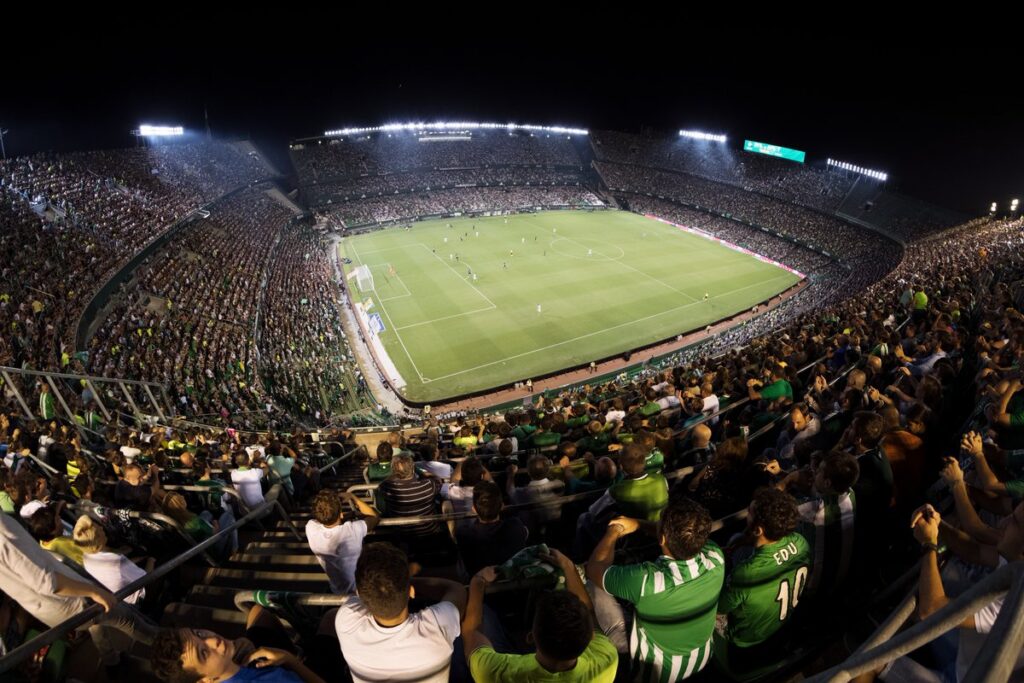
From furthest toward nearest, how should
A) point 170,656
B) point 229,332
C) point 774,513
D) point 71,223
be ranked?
point 71,223, point 229,332, point 774,513, point 170,656

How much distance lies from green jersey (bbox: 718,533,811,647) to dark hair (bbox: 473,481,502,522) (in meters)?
1.83

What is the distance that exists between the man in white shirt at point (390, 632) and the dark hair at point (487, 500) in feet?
4.20

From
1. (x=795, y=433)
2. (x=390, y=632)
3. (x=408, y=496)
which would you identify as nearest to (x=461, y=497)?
(x=408, y=496)

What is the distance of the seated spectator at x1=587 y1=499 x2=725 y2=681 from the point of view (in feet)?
10.2

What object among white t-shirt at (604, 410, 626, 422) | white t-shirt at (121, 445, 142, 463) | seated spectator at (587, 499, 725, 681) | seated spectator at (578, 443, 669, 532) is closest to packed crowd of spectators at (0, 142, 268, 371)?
white t-shirt at (121, 445, 142, 463)

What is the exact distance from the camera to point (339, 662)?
12.5 ft

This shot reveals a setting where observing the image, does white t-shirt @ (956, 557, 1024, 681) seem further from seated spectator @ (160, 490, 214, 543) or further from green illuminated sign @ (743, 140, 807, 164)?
green illuminated sign @ (743, 140, 807, 164)

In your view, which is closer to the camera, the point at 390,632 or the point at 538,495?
the point at 390,632

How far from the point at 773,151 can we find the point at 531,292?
55.6 meters

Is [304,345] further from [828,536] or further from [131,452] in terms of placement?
[828,536]

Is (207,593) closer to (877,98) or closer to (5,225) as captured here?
(5,225)

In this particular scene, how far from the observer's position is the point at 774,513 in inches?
132

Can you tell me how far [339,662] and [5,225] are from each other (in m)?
34.5

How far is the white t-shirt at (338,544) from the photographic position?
179 inches
